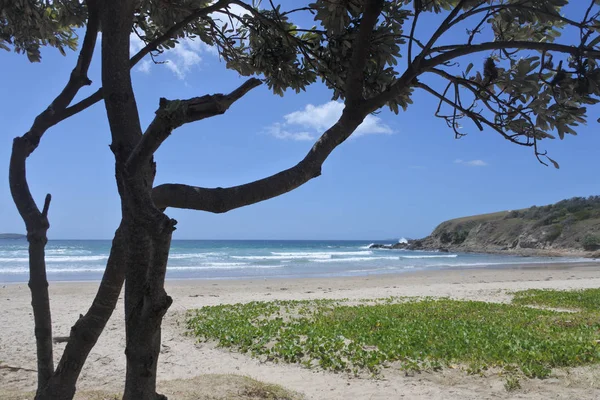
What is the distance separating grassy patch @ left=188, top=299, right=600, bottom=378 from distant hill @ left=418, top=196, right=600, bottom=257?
44.0 metres

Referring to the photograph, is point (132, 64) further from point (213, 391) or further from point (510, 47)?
point (213, 391)

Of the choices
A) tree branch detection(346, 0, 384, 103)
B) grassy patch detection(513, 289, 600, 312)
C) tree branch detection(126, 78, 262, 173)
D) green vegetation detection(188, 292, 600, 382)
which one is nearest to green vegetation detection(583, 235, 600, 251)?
grassy patch detection(513, 289, 600, 312)

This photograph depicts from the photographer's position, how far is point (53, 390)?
271cm

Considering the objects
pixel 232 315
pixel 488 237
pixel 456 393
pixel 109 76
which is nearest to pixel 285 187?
pixel 109 76

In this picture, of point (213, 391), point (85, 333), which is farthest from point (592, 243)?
point (85, 333)

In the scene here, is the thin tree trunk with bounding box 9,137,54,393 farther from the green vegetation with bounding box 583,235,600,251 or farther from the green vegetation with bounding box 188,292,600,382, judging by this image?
the green vegetation with bounding box 583,235,600,251

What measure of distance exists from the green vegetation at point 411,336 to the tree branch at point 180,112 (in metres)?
4.46

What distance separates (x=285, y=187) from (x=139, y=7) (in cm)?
250

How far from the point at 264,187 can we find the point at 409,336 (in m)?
5.17

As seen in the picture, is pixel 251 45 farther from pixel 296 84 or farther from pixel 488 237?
pixel 488 237

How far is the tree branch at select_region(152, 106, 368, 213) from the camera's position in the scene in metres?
2.26

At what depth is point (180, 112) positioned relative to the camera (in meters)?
1.79

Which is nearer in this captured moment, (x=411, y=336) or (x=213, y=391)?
(x=213, y=391)

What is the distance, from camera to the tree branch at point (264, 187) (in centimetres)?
226
